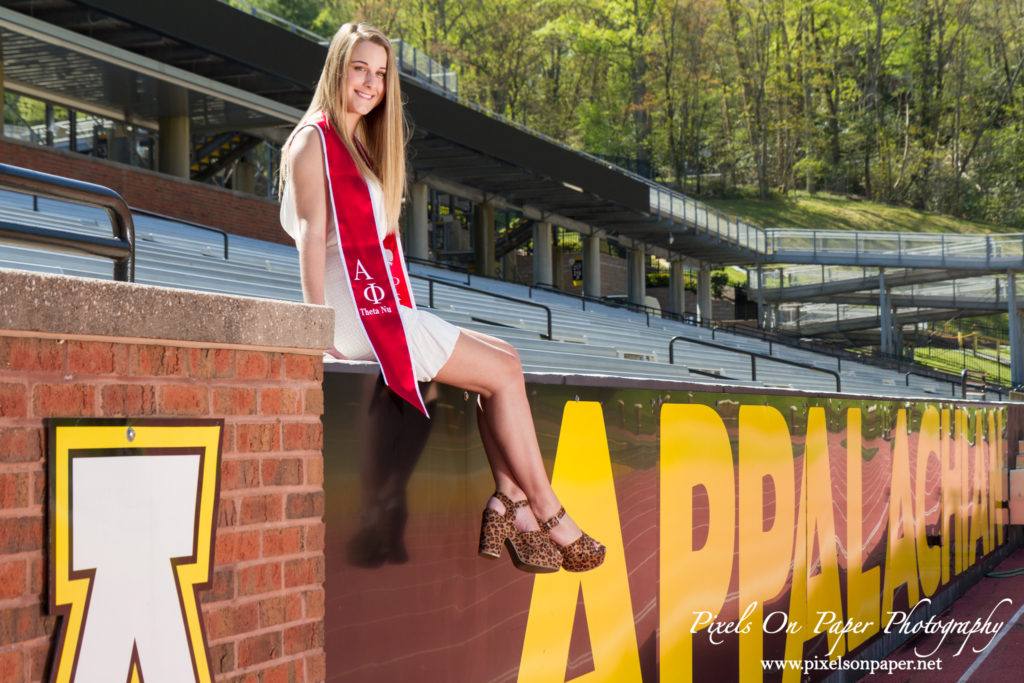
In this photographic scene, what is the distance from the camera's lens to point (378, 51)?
3180 mm

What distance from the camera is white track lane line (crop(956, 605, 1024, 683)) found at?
311 inches

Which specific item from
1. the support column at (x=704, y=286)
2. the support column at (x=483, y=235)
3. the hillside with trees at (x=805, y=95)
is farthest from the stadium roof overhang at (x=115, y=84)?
the hillside with trees at (x=805, y=95)

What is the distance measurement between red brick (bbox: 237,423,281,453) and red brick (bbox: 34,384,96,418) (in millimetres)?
429

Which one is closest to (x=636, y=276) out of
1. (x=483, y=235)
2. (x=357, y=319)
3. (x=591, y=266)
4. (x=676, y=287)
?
(x=591, y=266)

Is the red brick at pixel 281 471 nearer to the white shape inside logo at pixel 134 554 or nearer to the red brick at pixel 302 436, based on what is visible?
the red brick at pixel 302 436

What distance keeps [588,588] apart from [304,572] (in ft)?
5.92

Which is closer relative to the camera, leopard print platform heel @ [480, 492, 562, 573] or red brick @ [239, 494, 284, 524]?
red brick @ [239, 494, 284, 524]

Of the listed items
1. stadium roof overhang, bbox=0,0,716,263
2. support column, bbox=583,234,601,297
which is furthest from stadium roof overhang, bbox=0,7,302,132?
support column, bbox=583,234,601,297

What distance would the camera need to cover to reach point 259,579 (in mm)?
2693

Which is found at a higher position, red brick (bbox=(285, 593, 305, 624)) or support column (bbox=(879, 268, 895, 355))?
support column (bbox=(879, 268, 895, 355))

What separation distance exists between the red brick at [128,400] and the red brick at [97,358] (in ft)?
0.13

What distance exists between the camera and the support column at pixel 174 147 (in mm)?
22375

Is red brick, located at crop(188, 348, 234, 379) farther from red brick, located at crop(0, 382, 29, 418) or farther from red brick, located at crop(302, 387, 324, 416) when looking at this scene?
red brick, located at crop(0, 382, 29, 418)

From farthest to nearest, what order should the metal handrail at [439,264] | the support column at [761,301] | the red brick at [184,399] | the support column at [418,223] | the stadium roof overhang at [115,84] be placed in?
the support column at [761,301]
the support column at [418,223]
the metal handrail at [439,264]
the stadium roof overhang at [115,84]
the red brick at [184,399]
